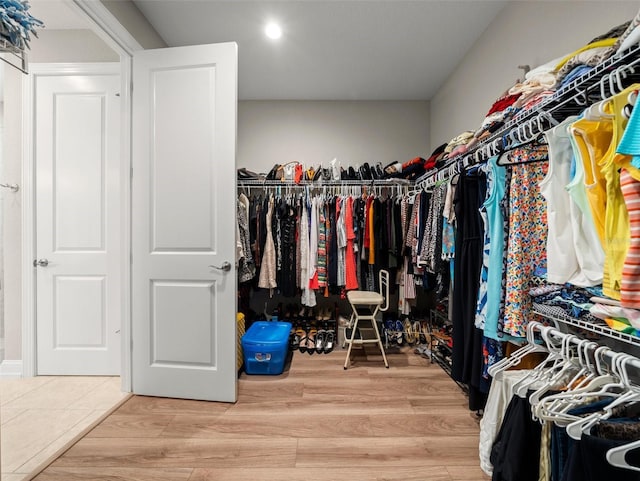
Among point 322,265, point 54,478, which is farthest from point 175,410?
point 322,265

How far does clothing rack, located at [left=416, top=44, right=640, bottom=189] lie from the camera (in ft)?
2.84

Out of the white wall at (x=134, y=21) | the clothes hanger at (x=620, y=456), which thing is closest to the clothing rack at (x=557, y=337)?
the clothes hanger at (x=620, y=456)

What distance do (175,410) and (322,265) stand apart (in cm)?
162

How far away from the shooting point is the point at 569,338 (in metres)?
0.96

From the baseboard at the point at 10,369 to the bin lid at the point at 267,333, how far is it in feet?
5.83

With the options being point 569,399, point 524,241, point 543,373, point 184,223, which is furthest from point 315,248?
point 569,399

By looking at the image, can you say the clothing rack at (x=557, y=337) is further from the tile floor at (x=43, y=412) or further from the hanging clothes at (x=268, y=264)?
the tile floor at (x=43, y=412)

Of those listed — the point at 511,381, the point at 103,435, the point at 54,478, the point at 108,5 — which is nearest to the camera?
the point at 511,381

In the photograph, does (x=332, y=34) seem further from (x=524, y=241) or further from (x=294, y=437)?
(x=294, y=437)

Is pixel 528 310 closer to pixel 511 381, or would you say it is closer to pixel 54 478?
pixel 511 381

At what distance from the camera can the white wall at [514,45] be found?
1397 millimetres

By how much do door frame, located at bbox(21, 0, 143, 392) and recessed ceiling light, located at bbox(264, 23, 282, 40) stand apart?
3.18 ft

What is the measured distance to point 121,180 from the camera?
195cm

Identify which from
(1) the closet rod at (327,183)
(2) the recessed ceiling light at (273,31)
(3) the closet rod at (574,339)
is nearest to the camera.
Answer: (3) the closet rod at (574,339)
